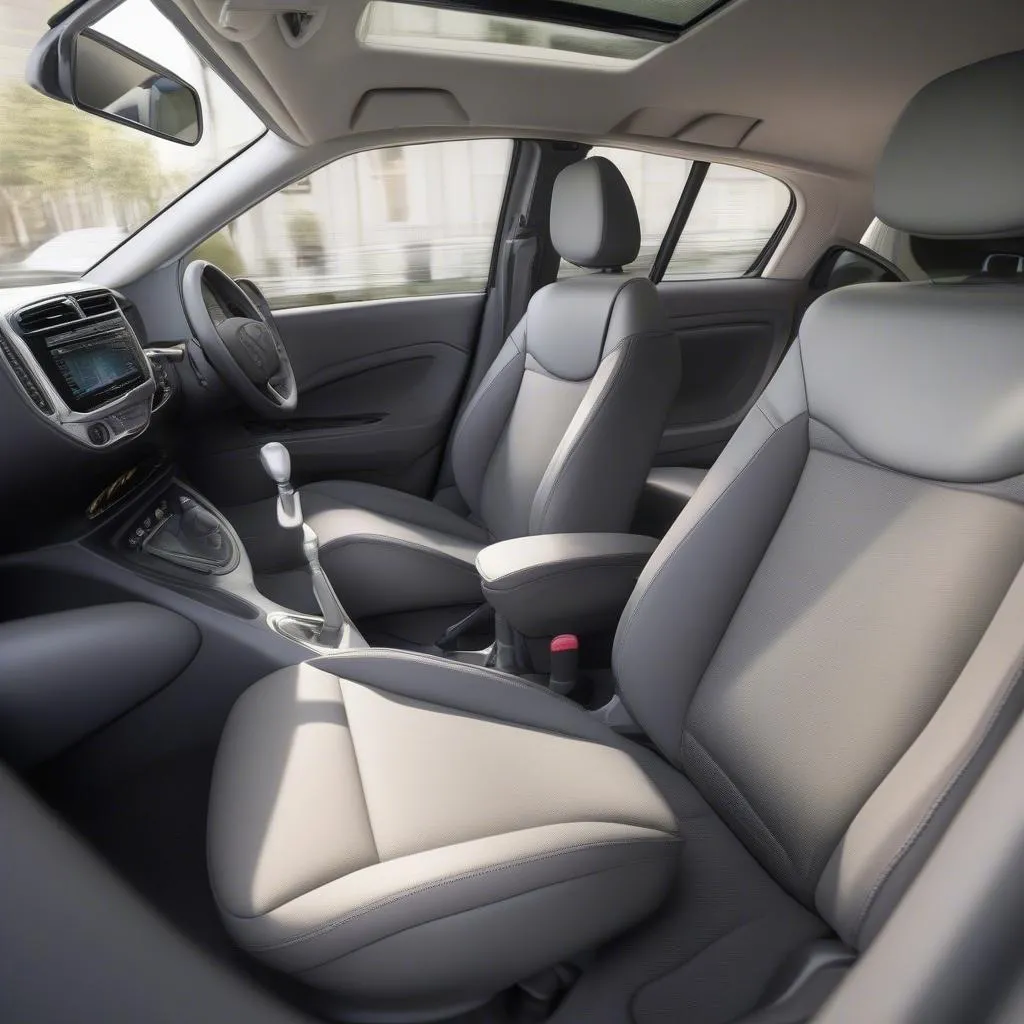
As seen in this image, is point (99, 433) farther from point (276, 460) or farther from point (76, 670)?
point (76, 670)

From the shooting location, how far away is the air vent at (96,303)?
63.0 inches

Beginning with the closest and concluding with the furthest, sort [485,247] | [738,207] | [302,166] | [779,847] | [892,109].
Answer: [779,847], [302,166], [892,109], [485,247], [738,207]

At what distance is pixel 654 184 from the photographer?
2.83 metres

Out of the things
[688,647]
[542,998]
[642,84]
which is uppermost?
[642,84]

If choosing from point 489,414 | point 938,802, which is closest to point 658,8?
point 489,414

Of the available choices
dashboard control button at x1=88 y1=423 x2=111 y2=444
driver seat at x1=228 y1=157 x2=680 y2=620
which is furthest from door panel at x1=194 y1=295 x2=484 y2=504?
dashboard control button at x1=88 y1=423 x2=111 y2=444

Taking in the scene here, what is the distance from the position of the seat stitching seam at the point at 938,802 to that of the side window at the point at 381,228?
2091 mm

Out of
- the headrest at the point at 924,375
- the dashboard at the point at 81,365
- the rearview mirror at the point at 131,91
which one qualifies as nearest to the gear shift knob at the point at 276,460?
the dashboard at the point at 81,365

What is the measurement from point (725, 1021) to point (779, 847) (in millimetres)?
205

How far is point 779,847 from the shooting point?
3.36 ft

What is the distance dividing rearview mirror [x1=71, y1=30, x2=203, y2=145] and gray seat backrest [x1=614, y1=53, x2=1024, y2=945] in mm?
1325

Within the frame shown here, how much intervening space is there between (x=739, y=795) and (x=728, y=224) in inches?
97.1

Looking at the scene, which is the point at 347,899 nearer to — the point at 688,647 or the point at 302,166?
the point at 688,647

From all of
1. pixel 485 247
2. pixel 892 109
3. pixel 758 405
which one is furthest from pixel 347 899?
pixel 892 109
